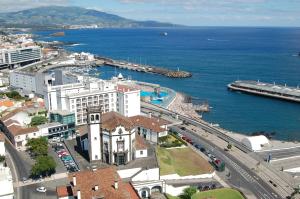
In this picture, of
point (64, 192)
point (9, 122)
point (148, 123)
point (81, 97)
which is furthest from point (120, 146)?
point (9, 122)

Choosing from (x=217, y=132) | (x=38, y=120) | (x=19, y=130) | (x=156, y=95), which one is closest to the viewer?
(x=19, y=130)

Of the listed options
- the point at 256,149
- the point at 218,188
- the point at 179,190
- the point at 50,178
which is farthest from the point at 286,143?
the point at 50,178

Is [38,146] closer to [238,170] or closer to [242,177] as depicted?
[238,170]

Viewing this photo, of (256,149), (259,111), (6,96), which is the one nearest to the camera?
(256,149)

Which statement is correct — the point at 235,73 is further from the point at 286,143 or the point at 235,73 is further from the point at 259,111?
the point at 286,143

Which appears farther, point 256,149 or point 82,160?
point 256,149

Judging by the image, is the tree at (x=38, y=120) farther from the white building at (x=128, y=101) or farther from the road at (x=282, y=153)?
the road at (x=282, y=153)

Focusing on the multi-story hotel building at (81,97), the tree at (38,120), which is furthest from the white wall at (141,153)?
the tree at (38,120)
